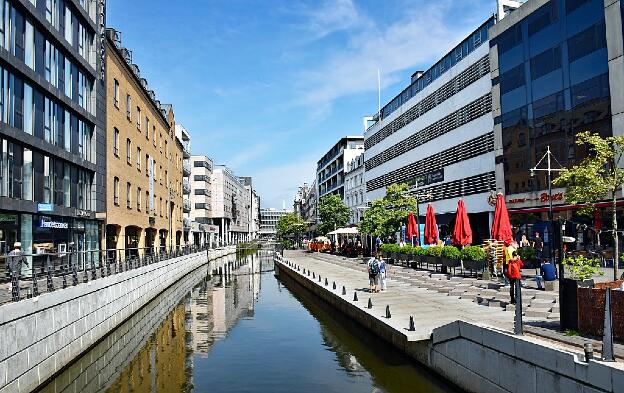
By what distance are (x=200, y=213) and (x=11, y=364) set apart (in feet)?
331

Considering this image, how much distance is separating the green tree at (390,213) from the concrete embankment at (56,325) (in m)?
25.8

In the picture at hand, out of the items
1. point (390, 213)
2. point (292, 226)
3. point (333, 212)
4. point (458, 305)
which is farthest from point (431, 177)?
point (292, 226)

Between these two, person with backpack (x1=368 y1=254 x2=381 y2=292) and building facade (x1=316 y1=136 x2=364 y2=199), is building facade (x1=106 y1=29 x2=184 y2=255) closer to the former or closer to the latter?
person with backpack (x1=368 y1=254 x2=381 y2=292)

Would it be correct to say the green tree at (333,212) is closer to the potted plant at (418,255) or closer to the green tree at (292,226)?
the potted plant at (418,255)

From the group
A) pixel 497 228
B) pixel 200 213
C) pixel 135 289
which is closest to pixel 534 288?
pixel 497 228

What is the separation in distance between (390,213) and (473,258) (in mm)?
23071

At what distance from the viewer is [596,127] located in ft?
103

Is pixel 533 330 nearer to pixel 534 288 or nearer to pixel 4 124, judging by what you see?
pixel 534 288

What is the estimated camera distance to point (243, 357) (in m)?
16.8

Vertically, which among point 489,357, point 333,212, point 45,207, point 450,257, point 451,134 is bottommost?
point 489,357

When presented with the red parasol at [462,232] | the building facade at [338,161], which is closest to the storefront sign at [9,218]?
the red parasol at [462,232]

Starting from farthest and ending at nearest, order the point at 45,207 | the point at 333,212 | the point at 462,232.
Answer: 1. the point at 333,212
2. the point at 462,232
3. the point at 45,207

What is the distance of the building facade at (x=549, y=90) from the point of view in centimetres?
3066

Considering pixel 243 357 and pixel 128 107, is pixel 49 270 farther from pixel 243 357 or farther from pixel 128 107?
pixel 128 107
